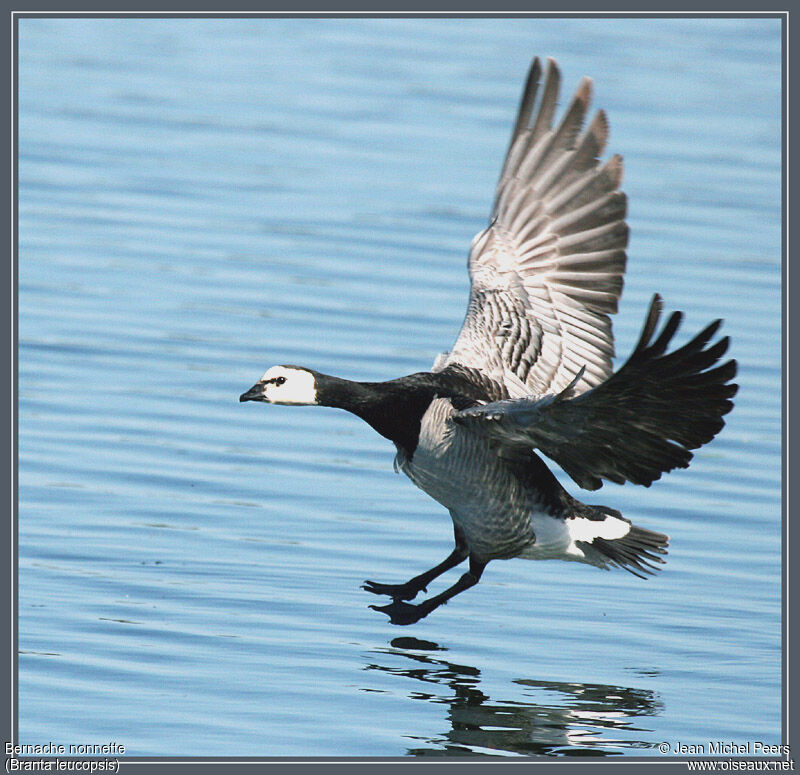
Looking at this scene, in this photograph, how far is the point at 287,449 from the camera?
12.9m

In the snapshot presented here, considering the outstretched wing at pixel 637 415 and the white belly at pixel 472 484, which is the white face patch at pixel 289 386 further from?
the outstretched wing at pixel 637 415

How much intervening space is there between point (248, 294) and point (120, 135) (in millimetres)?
6324

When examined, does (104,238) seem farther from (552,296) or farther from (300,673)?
(300,673)

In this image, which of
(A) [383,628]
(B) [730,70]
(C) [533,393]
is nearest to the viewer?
(A) [383,628]

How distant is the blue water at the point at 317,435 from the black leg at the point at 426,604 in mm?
174

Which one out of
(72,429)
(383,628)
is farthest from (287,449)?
(383,628)

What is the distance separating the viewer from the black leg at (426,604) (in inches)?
373

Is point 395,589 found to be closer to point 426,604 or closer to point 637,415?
point 426,604

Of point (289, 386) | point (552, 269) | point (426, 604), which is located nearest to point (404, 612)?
point (426, 604)

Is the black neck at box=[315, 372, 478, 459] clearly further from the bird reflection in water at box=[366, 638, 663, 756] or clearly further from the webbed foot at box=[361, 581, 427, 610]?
the bird reflection in water at box=[366, 638, 663, 756]

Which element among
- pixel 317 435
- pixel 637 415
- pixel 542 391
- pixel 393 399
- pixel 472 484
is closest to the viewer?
pixel 637 415

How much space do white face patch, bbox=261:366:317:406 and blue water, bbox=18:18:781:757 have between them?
1.28 meters

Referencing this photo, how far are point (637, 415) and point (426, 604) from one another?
228 centimetres

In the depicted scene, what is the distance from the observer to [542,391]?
1034cm
